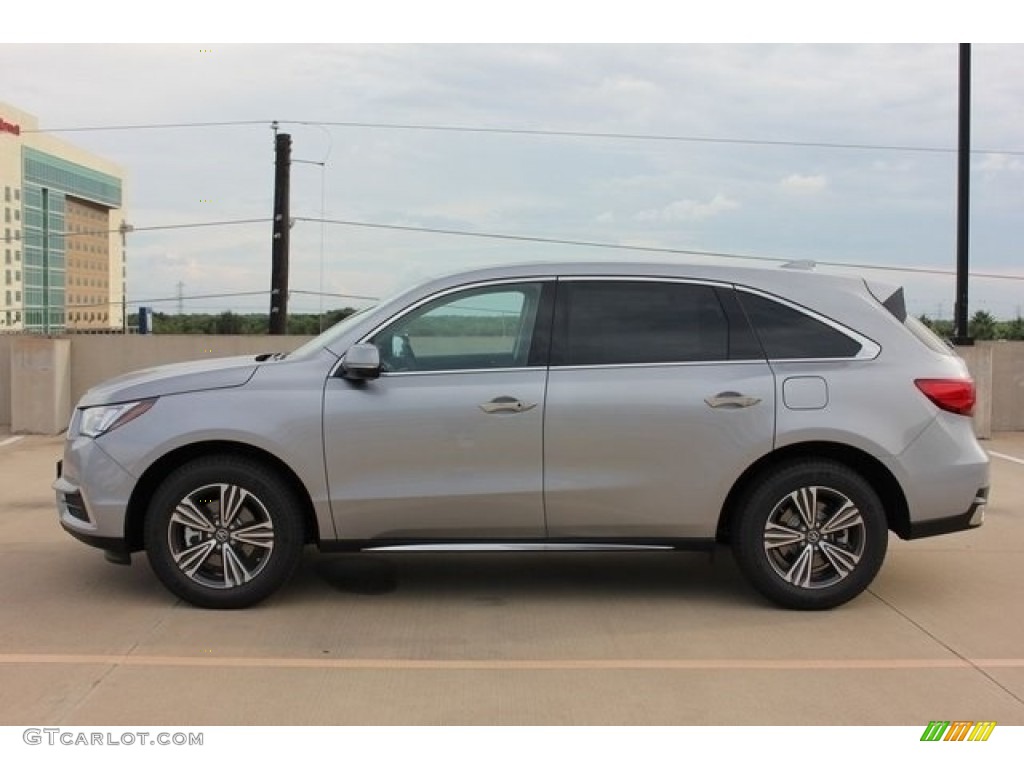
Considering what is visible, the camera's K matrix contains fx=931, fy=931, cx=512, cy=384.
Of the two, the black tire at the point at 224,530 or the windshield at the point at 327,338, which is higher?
the windshield at the point at 327,338

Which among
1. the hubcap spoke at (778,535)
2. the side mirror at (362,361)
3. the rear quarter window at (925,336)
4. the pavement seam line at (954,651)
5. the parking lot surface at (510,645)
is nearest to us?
the parking lot surface at (510,645)

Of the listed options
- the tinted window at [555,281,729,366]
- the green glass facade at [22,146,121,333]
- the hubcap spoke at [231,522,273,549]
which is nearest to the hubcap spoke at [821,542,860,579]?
the tinted window at [555,281,729,366]

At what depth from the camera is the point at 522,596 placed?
536cm

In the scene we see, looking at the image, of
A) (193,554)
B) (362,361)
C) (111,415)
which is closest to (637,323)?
(362,361)

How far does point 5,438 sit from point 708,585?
9.61 meters

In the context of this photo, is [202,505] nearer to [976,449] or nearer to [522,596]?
[522,596]

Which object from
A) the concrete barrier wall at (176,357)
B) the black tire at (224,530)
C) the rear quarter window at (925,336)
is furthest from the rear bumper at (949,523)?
the concrete barrier wall at (176,357)

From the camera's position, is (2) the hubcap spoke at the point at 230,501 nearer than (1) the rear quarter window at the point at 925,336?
Yes

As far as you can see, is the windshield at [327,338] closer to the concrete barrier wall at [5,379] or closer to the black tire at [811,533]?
the black tire at [811,533]

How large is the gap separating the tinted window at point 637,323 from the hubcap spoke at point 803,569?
3.77ft

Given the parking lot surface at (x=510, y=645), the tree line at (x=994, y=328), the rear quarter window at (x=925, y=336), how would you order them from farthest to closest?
the tree line at (x=994, y=328)
the rear quarter window at (x=925, y=336)
the parking lot surface at (x=510, y=645)

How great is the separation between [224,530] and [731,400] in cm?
277

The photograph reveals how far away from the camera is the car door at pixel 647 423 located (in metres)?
4.89

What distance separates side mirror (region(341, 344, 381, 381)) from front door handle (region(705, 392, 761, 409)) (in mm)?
1748
